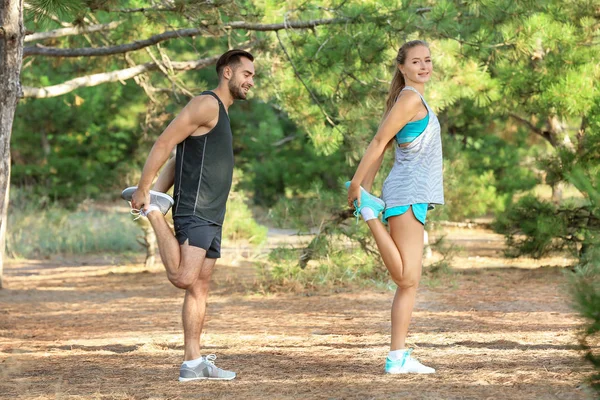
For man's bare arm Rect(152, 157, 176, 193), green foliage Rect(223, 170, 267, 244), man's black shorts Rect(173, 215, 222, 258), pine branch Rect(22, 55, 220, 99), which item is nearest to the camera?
man's black shorts Rect(173, 215, 222, 258)

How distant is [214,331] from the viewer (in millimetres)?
6625

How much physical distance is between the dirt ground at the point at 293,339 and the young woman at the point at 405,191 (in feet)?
1.06

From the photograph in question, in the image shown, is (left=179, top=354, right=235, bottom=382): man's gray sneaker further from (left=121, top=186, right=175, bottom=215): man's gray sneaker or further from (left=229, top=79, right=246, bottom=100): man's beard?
(left=229, top=79, right=246, bottom=100): man's beard

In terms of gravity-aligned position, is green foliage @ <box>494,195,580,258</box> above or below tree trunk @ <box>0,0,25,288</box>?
below

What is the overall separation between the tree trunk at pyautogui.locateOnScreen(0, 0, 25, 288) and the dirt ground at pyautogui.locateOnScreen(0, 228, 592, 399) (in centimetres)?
143

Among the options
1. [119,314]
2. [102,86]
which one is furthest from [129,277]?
[102,86]

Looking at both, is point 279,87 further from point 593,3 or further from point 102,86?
point 102,86

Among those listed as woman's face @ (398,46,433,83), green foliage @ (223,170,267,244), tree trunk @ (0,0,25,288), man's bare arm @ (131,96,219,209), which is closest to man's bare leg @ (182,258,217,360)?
man's bare arm @ (131,96,219,209)

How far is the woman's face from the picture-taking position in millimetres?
4617

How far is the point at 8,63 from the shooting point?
19.4 ft

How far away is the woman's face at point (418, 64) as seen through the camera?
15.1ft

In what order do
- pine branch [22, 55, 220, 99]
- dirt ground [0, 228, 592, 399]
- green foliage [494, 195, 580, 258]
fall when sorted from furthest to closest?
1. green foliage [494, 195, 580, 258]
2. pine branch [22, 55, 220, 99]
3. dirt ground [0, 228, 592, 399]

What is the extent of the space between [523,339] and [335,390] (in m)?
1.88

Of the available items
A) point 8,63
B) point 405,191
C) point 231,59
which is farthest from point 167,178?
point 8,63
